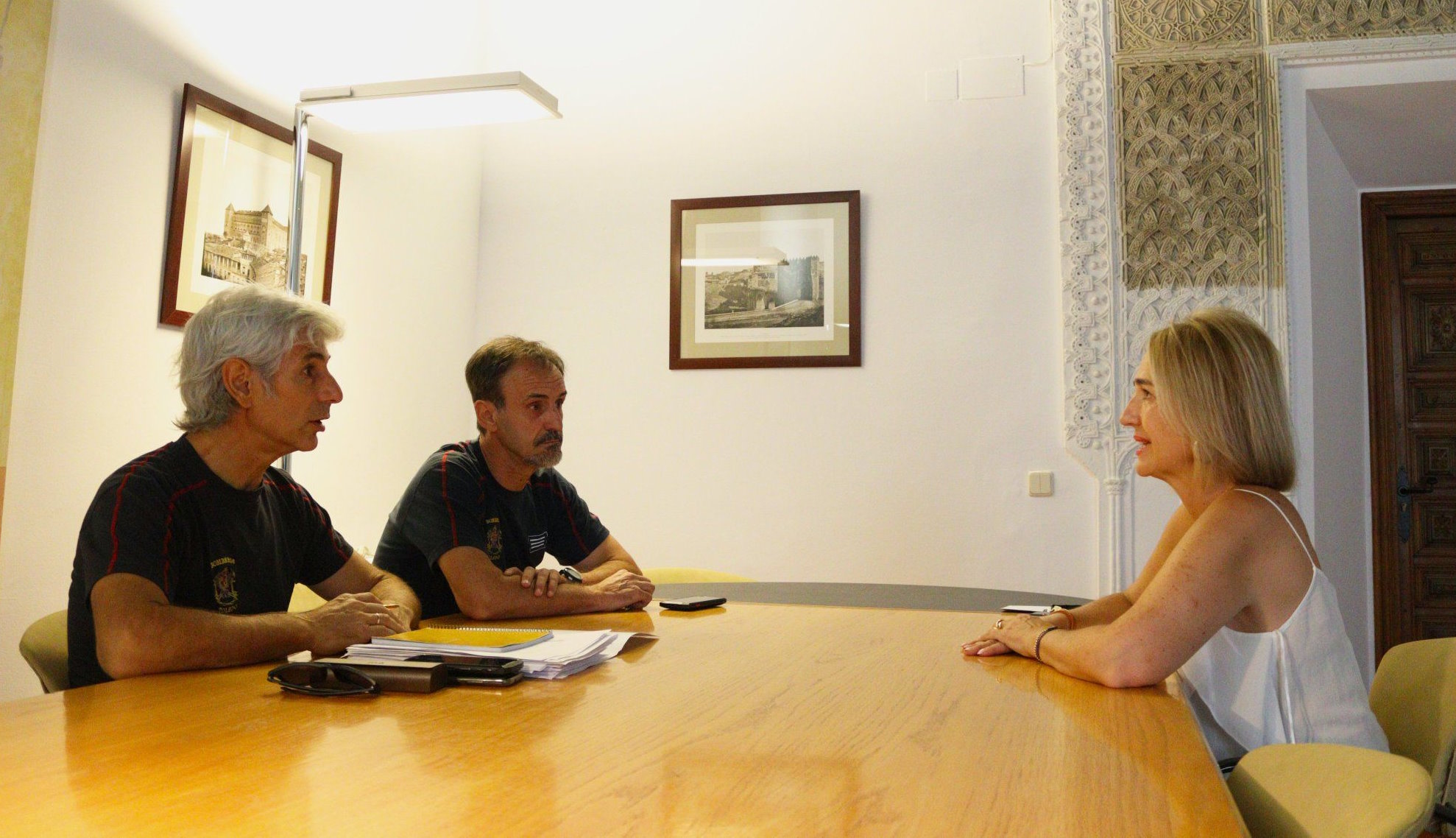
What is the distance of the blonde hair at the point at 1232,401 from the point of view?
5.54ft

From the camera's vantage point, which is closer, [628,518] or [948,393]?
[948,393]

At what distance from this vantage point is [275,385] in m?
2.00

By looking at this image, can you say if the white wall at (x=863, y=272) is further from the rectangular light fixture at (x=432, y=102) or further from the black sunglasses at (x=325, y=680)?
the black sunglasses at (x=325, y=680)

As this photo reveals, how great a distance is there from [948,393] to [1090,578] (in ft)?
3.00

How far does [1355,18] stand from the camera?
4.08m

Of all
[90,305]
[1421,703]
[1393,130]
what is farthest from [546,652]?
[1393,130]

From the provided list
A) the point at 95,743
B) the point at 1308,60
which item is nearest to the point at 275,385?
the point at 95,743

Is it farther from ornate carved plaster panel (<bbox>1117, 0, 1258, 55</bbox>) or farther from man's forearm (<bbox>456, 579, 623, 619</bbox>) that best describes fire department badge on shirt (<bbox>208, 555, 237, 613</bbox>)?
ornate carved plaster panel (<bbox>1117, 0, 1258, 55</bbox>)

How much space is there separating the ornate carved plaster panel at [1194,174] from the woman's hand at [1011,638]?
8.93 feet

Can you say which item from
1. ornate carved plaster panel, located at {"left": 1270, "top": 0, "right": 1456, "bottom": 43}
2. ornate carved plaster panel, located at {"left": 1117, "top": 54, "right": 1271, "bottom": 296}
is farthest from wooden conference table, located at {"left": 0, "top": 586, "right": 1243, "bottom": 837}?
ornate carved plaster panel, located at {"left": 1270, "top": 0, "right": 1456, "bottom": 43}

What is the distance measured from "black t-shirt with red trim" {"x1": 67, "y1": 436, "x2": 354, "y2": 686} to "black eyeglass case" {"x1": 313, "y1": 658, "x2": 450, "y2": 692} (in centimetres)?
50

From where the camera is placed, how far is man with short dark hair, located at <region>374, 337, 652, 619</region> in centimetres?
221

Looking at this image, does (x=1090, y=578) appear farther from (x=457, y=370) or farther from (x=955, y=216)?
(x=457, y=370)

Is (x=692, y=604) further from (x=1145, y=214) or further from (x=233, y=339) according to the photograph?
(x=1145, y=214)
